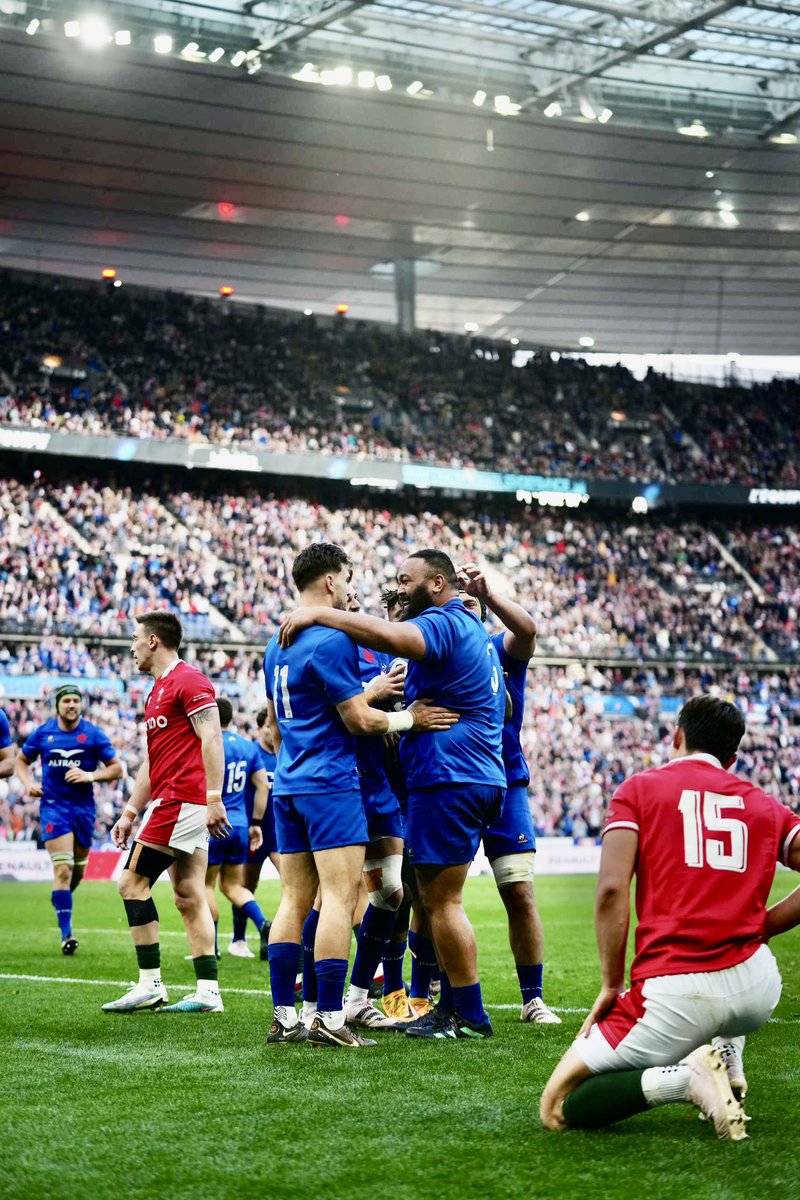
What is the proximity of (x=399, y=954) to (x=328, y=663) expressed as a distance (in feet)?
7.43

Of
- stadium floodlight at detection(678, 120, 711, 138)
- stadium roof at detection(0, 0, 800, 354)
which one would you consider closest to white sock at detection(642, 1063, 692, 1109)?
stadium roof at detection(0, 0, 800, 354)

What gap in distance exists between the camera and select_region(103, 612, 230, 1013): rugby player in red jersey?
7.77 meters

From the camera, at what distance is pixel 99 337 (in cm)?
3969

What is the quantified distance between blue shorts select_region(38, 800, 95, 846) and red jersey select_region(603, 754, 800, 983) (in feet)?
29.6

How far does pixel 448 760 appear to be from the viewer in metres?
6.62

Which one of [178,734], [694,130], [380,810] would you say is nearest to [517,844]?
[380,810]

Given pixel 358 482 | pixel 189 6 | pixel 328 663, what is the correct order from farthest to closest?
pixel 358 482 → pixel 189 6 → pixel 328 663

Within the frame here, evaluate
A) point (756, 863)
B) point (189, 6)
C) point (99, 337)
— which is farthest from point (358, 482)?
point (756, 863)

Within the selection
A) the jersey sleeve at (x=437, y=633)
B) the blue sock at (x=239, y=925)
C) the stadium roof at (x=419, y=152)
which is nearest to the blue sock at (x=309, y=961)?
the jersey sleeve at (x=437, y=633)

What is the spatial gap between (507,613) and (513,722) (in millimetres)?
778

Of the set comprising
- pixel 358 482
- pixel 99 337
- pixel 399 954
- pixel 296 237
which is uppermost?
pixel 296 237

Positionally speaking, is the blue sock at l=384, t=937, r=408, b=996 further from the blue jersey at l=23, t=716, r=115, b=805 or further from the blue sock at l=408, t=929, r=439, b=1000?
the blue jersey at l=23, t=716, r=115, b=805

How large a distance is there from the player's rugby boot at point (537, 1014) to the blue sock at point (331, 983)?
1401 mm

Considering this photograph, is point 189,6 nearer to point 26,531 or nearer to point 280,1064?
point 26,531
